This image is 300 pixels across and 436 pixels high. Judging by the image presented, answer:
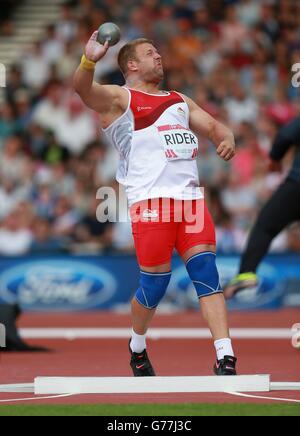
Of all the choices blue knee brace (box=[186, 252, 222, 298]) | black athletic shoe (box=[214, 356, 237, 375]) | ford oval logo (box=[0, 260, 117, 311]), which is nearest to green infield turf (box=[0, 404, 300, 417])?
black athletic shoe (box=[214, 356, 237, 375])

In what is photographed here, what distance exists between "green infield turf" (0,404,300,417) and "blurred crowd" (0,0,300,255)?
927 cm

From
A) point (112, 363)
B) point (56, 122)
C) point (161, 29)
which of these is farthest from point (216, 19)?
point (112, 363)

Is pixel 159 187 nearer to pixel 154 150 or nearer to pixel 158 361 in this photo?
pixel 154 150

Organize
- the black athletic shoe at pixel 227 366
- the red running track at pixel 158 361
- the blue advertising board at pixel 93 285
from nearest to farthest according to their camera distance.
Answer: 1. the red running track at pixel 158 361
2. the black athletic shoe at pixel 227 366
3. the blue advertising board at pixel 93 285

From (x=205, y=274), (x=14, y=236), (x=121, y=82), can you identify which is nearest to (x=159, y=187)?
(x=205, y=274)

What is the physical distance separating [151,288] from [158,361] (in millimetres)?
2048

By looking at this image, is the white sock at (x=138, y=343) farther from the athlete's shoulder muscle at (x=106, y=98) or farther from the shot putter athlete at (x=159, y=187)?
the athlete's shoulder muscle at (x=106, y=98)

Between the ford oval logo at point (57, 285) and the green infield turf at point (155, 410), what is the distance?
9262 millimetres

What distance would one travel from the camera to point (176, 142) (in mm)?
8336

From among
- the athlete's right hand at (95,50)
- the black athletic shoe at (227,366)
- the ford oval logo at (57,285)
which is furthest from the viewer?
the ford oval logo at (57,285)

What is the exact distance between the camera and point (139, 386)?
7.88m

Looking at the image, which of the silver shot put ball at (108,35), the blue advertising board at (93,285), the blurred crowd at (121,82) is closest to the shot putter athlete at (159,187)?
the silver shot put ball at (108,35)

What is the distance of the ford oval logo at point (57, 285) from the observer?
16.3 m

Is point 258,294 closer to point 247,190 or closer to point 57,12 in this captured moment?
point 247,190
